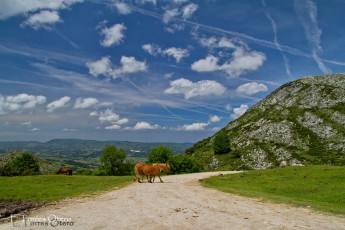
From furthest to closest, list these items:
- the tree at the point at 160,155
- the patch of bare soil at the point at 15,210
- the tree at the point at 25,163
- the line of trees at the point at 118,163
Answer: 1. the tree at the point at 25,163
2. the tree at the point at 160,155
3. the line of trees at the point at 118,163
4. the patch of bare soil at the point at 15,210

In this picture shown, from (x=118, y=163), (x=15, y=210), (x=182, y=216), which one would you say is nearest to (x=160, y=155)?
(x=118, y=163)

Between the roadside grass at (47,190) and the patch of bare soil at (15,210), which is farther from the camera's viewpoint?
the roadside grass at (47,190)

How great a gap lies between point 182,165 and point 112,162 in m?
38.1

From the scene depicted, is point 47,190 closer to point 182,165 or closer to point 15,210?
point 15,210

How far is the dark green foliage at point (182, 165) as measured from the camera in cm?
6762

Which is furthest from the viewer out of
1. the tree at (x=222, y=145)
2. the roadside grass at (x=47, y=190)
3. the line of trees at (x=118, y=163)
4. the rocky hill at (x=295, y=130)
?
the tree at (x=222, y=145)

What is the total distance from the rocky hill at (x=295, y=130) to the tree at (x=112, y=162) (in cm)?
5835

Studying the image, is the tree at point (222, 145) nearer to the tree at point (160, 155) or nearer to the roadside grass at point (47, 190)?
the tree at point (160, 155)

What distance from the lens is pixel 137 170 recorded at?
1239 inches

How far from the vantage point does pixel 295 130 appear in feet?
461

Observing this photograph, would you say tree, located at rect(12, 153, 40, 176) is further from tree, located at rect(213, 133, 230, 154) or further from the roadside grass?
tree, located at rect(213, 133, 230, 154)

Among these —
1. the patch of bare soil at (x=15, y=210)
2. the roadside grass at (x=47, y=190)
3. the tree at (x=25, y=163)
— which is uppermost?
the patch of bare soil at (x=15, y=210)

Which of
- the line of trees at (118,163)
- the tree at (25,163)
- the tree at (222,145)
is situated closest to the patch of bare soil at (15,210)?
the line of trees at (118,163)

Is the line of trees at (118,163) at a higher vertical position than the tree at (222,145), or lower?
lower
